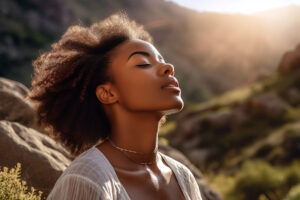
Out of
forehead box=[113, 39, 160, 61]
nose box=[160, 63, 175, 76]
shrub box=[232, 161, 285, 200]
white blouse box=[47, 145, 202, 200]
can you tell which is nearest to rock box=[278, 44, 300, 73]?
shrub box=[232, 161, 285, 200]

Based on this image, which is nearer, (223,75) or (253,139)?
(253,139)

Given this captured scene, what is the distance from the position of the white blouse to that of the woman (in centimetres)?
2

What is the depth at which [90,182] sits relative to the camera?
6.97 ft

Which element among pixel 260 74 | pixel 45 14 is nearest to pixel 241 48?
pixel 45 14

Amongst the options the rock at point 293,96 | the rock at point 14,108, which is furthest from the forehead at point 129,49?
the rock at point 293,96

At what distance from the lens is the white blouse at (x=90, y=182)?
210cm

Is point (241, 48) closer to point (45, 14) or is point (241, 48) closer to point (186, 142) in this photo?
point (45, 14)

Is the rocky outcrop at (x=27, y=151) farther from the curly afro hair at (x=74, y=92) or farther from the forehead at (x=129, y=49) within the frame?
the forehead at (x=129, y=49)

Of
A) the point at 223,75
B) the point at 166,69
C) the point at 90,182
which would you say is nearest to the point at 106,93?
the point at 166,69

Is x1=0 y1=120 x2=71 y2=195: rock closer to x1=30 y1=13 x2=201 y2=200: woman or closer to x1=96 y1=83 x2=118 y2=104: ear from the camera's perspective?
x1=30 y1=13 x2=201 y2=200: woman

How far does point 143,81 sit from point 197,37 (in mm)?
90758

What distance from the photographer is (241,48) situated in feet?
276

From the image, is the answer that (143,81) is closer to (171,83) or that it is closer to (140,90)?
(140,90)

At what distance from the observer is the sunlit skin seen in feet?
8.32
